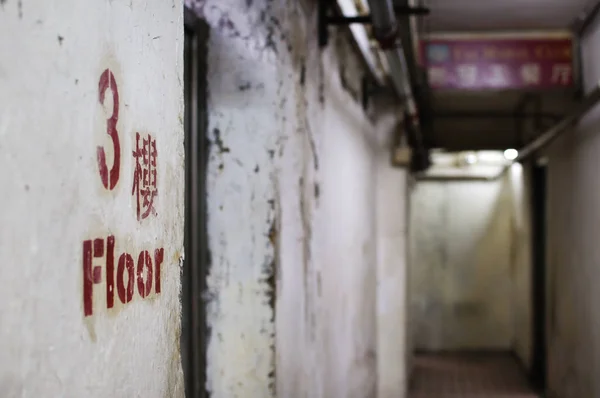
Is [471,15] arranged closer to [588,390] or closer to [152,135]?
[588,390]

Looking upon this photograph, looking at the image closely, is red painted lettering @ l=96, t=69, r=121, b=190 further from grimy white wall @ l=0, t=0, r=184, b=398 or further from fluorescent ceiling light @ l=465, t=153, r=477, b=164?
fluorescent ceiling light @ l=465, t=153, r=477, b=164

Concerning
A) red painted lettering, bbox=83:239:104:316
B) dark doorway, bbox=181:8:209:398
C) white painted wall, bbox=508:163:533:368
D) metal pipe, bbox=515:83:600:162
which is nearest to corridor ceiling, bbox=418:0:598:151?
metal pipe, bbox=515:83:600:162

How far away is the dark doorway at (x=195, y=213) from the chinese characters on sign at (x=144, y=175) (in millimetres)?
960

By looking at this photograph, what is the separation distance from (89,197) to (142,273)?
0.21m

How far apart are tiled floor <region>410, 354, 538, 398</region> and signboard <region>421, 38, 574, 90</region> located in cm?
312

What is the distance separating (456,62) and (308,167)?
2815 mm

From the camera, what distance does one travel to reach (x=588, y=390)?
186 inches

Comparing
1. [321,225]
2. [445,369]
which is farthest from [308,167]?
[445,369]

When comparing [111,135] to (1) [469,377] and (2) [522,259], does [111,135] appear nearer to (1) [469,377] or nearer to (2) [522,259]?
(1) [469,377]

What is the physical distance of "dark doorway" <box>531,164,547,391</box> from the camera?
7527mm

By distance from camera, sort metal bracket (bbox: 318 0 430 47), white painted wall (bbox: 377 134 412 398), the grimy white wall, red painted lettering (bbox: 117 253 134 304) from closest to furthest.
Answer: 1. the grimy white wall
2. red painted lettering (bbox: 117 253 134 304)
3. metal bracket (bbox: 318 0 430 47)
4. white painted wall (bbox: 377 134 412 398)

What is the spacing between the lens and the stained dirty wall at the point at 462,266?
9.61 metres

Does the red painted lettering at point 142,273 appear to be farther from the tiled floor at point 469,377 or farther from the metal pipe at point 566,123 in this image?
the tiled floor at point 469,377

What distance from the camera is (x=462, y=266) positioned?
9.75m
